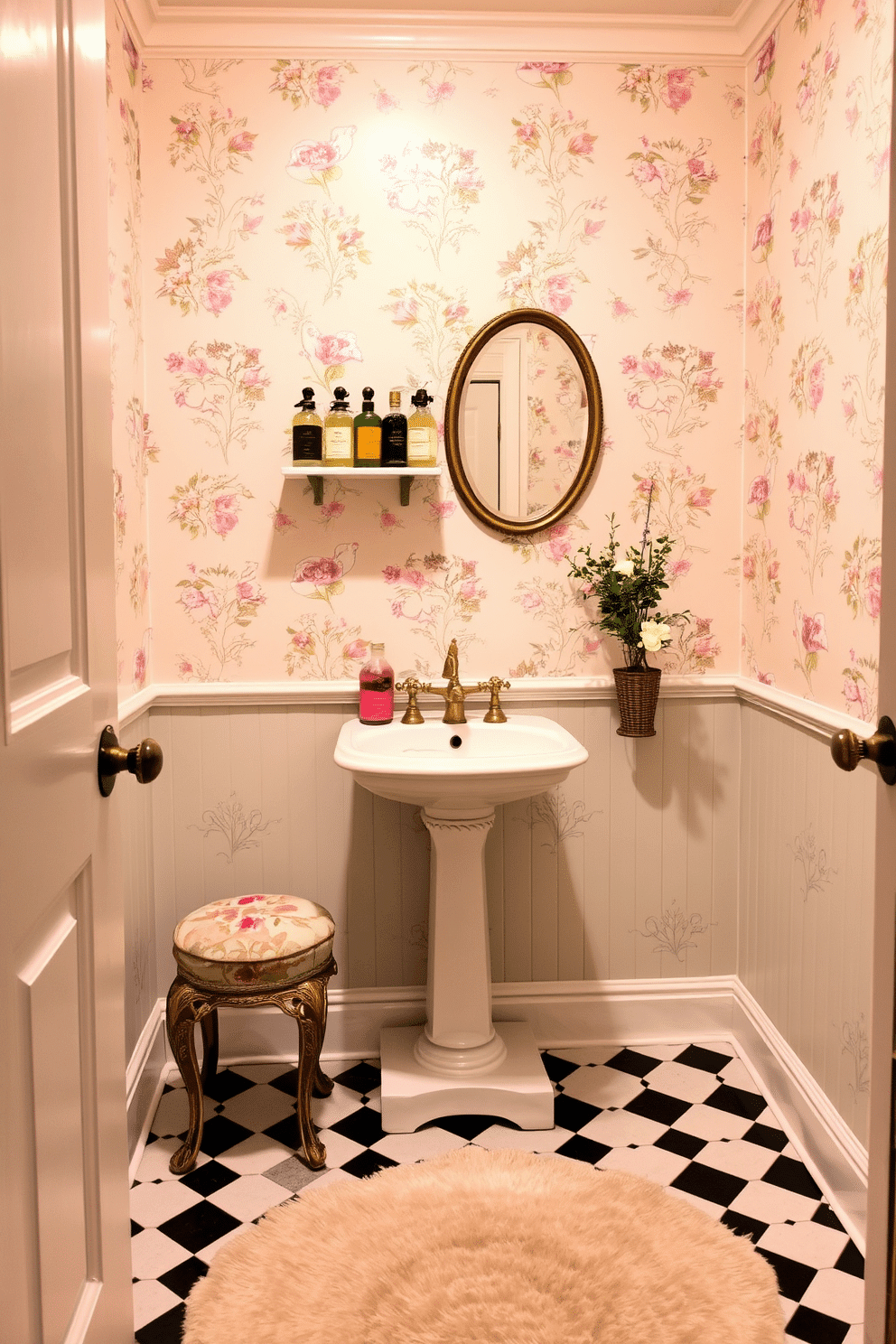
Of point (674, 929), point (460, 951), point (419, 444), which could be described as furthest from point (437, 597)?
point (674, 929)

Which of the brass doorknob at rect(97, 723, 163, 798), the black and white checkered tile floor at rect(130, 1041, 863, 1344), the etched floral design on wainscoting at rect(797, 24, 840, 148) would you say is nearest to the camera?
the brass doorknob at rect(97, 723, 163, 798)

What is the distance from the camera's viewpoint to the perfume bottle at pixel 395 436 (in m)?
2.51

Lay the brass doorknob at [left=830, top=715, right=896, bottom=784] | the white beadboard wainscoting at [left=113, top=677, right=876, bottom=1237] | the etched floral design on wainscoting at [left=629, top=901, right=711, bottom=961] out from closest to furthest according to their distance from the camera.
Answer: the brass doorknob at [left=830, top=715, right=896, bottom=784], the white beadboard wainscoting at [left=113, top=677, right=876, bottom=1237], the etched floral design on wainscoting at [left=629, top=901, right=711, bottom=961]

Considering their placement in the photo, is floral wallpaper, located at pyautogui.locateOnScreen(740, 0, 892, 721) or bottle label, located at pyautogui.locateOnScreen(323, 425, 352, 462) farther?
bottle label, located at pyautogui.locateOnScreen(323, 425, 352, 462)

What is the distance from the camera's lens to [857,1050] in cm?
199

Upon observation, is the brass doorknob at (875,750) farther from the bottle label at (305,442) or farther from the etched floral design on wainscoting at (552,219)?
the etched floral design on wainscoting at (552,219)

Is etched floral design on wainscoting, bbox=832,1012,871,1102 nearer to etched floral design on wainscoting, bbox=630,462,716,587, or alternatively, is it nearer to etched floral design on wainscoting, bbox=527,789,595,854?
etched floral design on wainscoting, bbox=527,789,595,854

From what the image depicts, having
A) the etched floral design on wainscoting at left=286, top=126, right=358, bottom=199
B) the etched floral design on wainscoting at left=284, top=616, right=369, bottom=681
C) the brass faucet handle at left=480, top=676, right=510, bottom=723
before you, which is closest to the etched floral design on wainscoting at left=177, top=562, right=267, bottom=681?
the etched floral design on wainscoting at left=284, top=616, right=369, bottom=681

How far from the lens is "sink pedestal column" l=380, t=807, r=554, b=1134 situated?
2.36 meters

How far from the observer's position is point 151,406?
102 inches

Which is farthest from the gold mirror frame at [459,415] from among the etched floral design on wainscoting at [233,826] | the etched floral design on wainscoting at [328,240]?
the etched floral design on wainscoting at [233,826]

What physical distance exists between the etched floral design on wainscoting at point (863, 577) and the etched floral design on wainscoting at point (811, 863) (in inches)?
19.9

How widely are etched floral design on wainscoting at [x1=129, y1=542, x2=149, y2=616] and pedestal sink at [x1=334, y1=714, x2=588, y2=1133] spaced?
579 mm

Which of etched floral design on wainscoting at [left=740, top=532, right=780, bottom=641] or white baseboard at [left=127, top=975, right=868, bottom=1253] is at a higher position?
etched floral design on wainscoting at [left=740, top=532, right=780, bottom=641]
